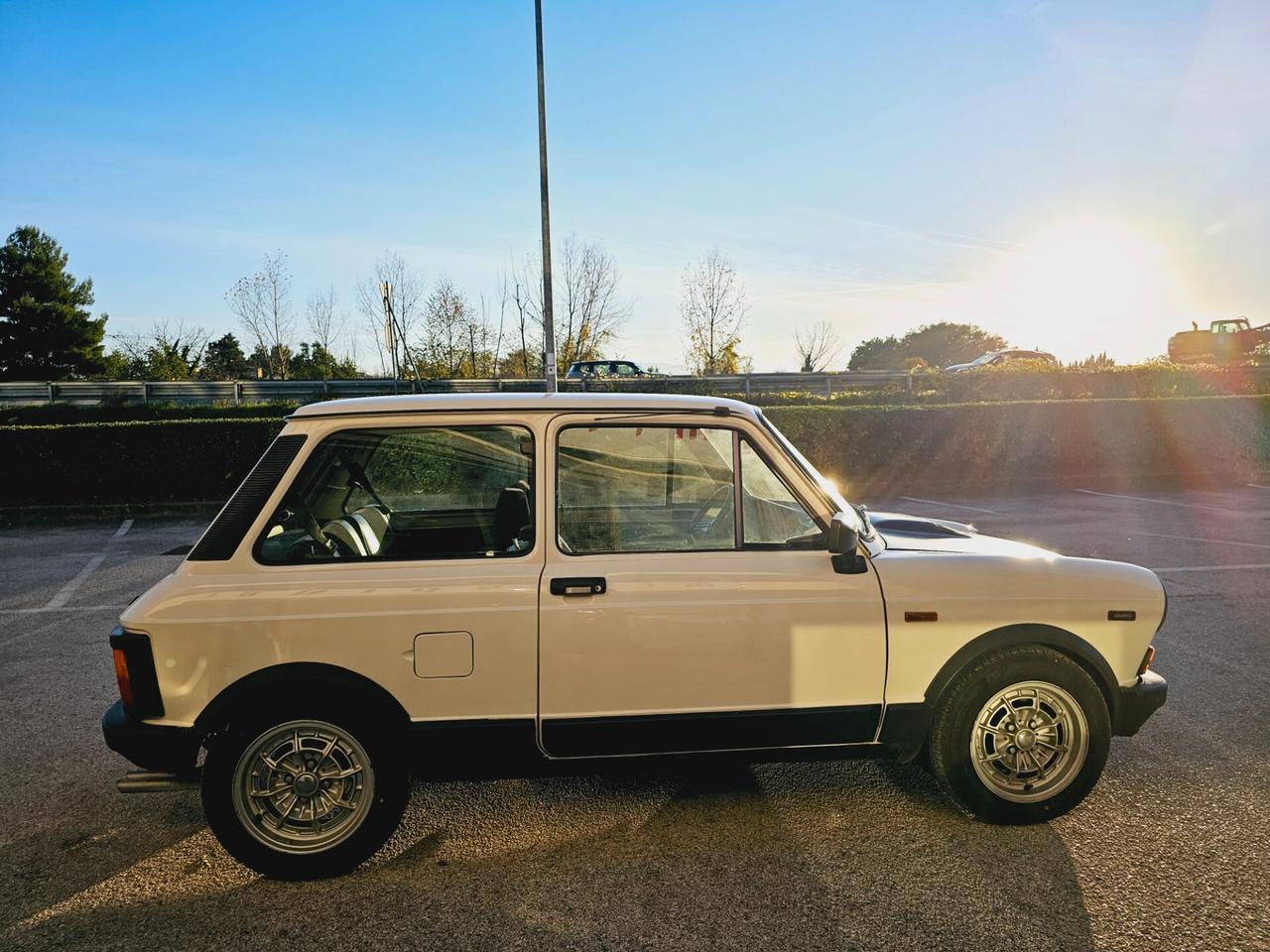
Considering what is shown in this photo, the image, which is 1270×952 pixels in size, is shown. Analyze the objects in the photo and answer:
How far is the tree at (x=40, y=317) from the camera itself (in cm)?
4312

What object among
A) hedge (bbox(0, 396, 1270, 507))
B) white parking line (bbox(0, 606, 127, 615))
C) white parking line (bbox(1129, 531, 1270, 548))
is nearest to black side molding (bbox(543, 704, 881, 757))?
white parking line (bbox(0, 606, 127, 615))

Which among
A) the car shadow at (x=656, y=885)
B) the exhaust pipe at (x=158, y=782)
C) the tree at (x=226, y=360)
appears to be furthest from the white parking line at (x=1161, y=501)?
the tree at (x=226, y=360)

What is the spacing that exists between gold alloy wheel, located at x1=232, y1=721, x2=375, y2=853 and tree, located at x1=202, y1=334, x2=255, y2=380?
3829 centimetres

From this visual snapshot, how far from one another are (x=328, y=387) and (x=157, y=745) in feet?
80.2

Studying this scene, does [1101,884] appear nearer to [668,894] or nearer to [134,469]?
[668,894]

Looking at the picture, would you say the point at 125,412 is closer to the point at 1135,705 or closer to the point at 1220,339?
the point at 1135,705

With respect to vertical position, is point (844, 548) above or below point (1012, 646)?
Answer: above

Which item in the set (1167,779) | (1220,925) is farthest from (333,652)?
(1167,779)

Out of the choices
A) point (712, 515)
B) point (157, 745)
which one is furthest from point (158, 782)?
point (712, 515)

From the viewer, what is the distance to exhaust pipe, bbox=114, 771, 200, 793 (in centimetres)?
276

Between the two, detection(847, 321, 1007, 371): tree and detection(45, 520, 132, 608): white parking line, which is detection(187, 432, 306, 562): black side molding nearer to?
detection(45, 520, 132, 608): white parking line

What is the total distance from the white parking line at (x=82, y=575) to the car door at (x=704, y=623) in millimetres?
6374

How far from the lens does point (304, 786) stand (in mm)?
2781

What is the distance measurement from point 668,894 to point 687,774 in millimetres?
958
